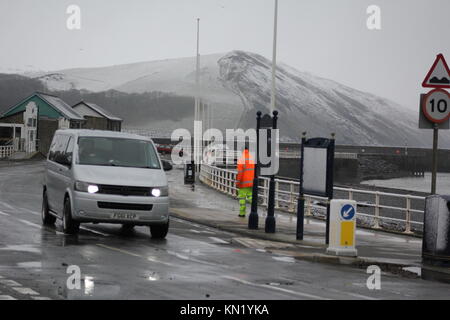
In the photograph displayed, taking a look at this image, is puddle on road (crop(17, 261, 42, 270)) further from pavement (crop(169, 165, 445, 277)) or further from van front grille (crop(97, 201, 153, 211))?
pavement (crop(169, 165, 445, 277))

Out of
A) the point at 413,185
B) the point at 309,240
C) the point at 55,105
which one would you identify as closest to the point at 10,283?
the point at 309,240

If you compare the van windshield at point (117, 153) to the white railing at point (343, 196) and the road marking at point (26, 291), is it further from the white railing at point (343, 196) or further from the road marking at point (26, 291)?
the road marking at point (26, 291)

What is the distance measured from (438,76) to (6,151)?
7451cm

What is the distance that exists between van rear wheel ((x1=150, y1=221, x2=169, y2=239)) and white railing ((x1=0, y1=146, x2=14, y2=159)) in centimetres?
6802

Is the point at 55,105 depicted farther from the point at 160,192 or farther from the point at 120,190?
the point at 120,190

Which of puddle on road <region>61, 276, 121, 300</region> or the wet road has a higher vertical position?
puddle on road <region>61, 276, 121, 300</region>

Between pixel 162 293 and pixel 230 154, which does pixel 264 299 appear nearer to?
pixel 162 293

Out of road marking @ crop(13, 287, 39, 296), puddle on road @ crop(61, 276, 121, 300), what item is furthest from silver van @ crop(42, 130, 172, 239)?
road marking @ crop(13, 287, 39, 296)

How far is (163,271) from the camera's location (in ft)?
42.1

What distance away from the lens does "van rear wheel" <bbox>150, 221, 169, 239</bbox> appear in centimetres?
1811

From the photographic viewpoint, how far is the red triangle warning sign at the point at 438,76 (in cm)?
1596

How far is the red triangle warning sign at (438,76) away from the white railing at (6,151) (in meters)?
71.8

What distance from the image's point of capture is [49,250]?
48.7 ft

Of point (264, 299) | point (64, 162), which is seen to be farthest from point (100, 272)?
point (64, 162)
